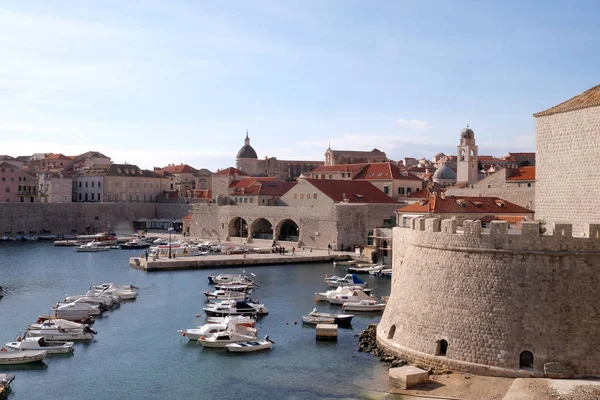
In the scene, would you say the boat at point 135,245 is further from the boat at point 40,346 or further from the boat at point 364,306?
the boat at point 40,346

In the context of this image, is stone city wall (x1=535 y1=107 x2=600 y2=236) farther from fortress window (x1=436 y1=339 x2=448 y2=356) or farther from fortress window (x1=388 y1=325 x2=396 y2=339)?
fortress window (x1=388 y1=325 x2=396 y2=339)

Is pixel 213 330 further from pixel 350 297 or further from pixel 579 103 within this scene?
pixel 579 103

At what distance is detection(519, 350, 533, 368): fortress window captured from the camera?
17.9 m

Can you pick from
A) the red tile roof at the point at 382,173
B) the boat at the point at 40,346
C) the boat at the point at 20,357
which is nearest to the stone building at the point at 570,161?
the boat at the point at 40,346

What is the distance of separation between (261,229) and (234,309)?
1315 inches

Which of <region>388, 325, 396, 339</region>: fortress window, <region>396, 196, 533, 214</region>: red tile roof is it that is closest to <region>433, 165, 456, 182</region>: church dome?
<region>396, 196, 533, 214</region>: red tile roof

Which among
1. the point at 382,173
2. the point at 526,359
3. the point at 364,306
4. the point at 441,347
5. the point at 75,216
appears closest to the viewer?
the point at 526,359

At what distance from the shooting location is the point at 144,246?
64.1 meters

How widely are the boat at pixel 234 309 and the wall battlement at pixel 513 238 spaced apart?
12.0 m

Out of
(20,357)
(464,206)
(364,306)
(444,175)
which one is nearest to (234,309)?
(364,306)

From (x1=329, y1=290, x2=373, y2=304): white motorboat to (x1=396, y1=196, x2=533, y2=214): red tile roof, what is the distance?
9.81 meters

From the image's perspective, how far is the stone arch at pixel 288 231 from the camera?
59.0 meters

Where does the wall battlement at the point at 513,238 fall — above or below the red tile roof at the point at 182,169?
below

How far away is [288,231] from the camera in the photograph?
6191cm
